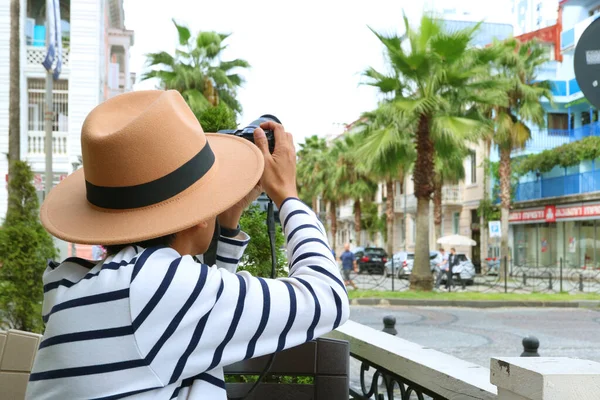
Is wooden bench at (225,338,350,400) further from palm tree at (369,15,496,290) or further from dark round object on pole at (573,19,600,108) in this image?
palm tree at (369,15,496,290)

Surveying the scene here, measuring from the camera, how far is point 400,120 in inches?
743

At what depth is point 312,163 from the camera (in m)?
56.2

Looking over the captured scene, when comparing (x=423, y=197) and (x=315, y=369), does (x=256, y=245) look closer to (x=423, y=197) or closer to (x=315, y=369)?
(x=315, y=369)

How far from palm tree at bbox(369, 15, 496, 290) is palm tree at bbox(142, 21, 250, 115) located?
759cm

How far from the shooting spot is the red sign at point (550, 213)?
33.1 meters

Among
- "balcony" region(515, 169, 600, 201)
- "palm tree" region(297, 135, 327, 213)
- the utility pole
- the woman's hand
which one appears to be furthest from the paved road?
"palm tree" region(297, 135, 327, 213)

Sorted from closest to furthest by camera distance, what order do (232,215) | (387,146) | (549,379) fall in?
(549,379) < (232,215) < (387,146)

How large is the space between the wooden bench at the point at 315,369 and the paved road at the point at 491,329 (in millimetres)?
6741

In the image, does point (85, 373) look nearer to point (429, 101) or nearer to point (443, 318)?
point (443, 318)

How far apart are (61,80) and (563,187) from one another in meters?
22.7

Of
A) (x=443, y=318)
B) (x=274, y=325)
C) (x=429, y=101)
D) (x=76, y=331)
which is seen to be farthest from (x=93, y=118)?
(x=429, y=101)

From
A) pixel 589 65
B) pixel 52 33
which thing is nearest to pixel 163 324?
pixel 589 65

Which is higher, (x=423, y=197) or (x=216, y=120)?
(x=423, y=197)

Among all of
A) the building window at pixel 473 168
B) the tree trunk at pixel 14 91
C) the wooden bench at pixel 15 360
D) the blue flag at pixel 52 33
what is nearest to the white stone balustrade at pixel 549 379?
the wooden bench at pixel 15 360
